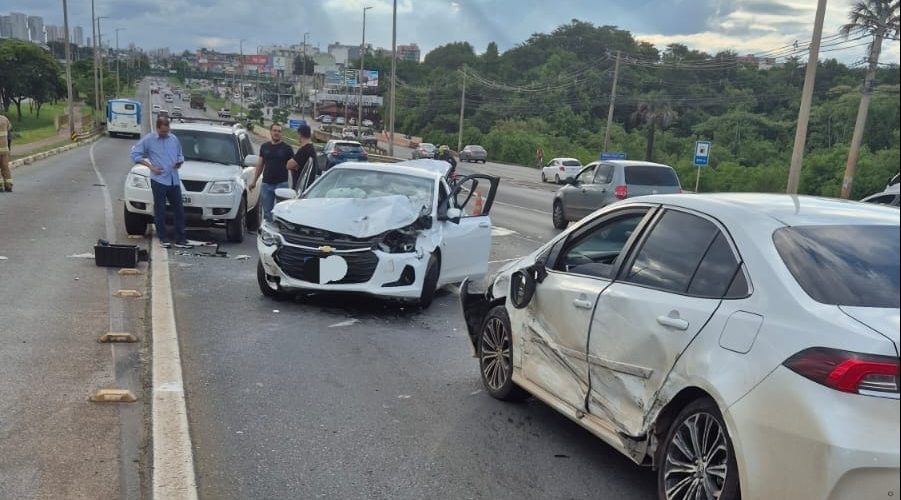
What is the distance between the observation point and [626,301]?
4223 mm

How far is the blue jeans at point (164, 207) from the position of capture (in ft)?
37.6

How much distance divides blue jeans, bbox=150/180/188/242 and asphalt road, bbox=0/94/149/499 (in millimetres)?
595

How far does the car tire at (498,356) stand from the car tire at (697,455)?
1.76m

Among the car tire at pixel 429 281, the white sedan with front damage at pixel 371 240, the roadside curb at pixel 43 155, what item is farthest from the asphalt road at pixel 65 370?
the roadside curb at pixel 43 155

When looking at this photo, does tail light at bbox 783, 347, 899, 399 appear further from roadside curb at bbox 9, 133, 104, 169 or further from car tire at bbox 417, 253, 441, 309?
roadside curb at bbox 9, 133, 104, 169

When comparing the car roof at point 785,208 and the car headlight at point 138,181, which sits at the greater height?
the car roof at point 785,208

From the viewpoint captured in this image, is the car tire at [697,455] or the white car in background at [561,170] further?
the white car in background at [561,170]

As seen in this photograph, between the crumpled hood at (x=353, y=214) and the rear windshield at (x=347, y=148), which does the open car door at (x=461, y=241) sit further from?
the rear windshield at (x=347, y=148)

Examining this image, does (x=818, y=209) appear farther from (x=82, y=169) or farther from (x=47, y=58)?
(x=47, y=58)

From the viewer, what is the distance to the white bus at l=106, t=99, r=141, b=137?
55750 mm

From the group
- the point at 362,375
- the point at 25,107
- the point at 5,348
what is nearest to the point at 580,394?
the point at 362,375

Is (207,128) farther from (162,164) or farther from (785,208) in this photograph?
(785,208)

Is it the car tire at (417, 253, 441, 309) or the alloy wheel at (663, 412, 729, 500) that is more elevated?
the alloy wheel at (663, 412, 729, 500)

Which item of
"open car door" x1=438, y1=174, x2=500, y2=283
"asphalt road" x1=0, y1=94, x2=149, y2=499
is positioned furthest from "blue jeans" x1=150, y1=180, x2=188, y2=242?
→ "open car door" x1=438, y1=174, x2=500, y2=283
